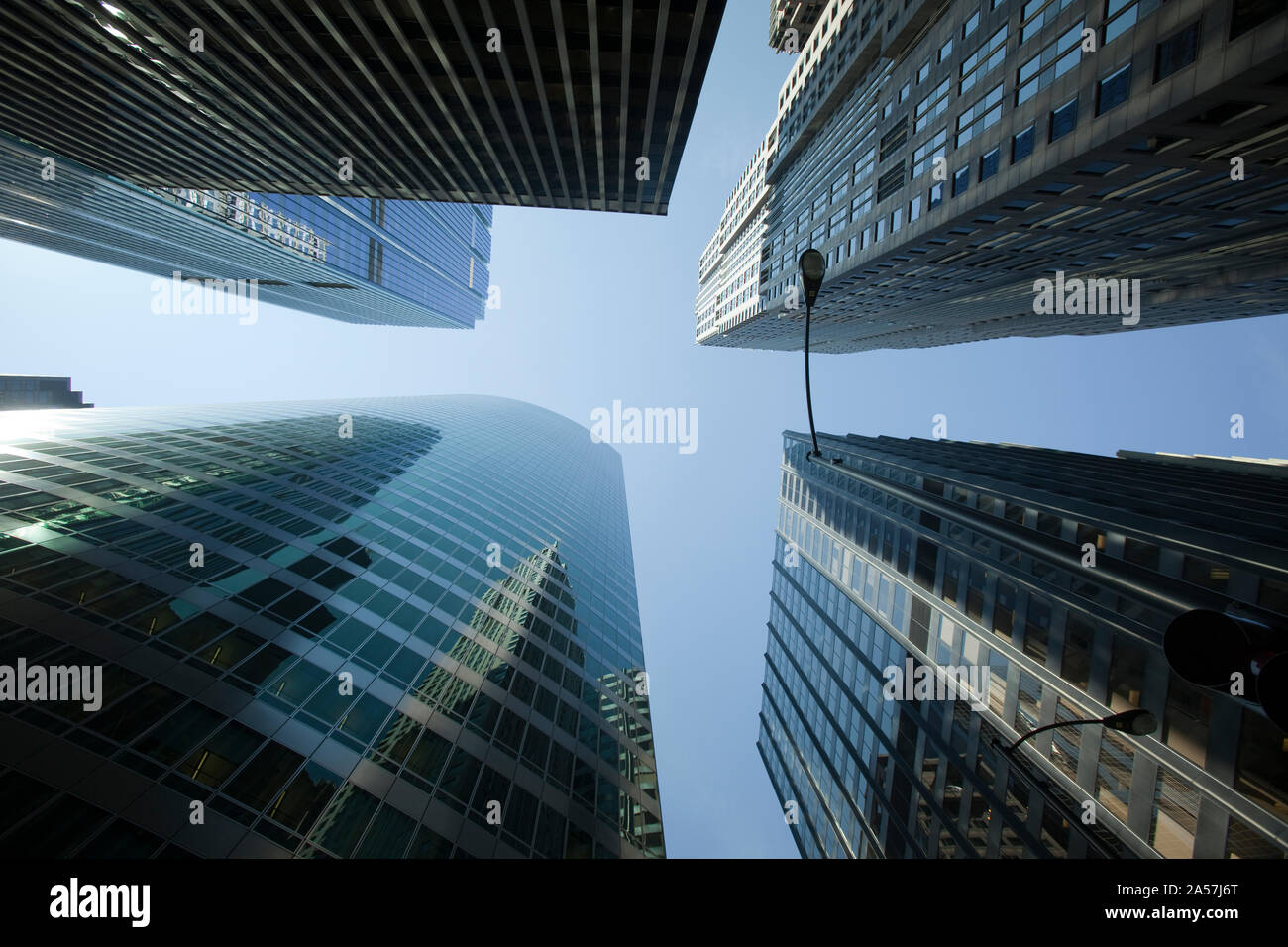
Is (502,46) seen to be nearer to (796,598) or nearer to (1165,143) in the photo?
(1165,143)

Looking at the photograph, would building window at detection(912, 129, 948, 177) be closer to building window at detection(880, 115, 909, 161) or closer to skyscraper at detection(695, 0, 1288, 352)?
skyscraper at detection(695, 0, 1288, 352)

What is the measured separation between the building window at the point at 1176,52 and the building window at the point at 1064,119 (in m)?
3.50

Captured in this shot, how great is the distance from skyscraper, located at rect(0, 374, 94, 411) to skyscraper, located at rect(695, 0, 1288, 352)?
151 m

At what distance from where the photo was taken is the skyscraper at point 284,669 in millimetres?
11125

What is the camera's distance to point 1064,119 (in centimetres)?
2264

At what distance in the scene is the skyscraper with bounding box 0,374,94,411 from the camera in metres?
107

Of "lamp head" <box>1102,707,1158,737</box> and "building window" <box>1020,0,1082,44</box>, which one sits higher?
"building window" <box>1020,0,1082,44</box>

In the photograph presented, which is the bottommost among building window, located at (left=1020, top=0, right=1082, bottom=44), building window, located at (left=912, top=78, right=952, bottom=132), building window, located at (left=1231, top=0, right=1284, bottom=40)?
building window, located at (left=1231, top=0, right=1284, bottom=40)

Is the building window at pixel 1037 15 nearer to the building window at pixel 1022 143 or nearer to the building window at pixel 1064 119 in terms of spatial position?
the building window at pixel 1022 143

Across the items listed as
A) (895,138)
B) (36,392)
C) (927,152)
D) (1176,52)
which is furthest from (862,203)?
(36,392)

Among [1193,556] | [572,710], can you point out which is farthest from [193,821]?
[1193,556]

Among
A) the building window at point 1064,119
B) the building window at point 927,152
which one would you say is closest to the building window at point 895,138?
the building window at point 927,152

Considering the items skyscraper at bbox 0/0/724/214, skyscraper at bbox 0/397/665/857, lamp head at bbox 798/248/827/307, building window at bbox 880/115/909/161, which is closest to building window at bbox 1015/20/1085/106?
building window at bbox 880/115/909/161

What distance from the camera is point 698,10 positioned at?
26.1m
